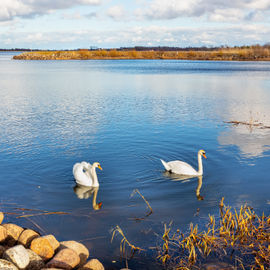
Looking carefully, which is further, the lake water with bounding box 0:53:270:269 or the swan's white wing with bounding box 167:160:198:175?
the swan's white wing with bounding box 167:160:198:175

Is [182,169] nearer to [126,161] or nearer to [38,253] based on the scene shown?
[126,161]

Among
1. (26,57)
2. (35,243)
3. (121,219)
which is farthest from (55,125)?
(26,57)

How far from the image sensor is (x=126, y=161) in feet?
40.1

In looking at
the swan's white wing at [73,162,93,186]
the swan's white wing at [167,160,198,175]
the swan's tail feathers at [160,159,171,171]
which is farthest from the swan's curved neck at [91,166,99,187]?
the swan's white wing at [167,160,198,175]

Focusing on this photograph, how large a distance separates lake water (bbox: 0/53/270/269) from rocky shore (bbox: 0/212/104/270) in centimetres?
61

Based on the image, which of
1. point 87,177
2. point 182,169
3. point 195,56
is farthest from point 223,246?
point 195,56

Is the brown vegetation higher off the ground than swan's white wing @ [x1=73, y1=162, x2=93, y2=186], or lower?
lower

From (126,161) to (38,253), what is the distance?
255 inches

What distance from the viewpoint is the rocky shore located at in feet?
18.0

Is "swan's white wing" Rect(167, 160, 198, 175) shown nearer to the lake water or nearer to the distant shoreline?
the lake water

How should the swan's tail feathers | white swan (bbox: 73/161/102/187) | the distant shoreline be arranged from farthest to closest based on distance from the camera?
1. the distant shoreline
2. the swan's tail feathers
3. white swan (bbox: 73/161/102/187)

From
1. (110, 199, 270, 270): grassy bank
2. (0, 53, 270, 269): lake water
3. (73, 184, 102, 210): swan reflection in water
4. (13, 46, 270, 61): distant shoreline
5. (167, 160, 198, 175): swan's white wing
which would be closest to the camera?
(110, 199, 270, 270): grassy bank

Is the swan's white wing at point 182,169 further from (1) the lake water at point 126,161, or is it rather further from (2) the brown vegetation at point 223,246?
(2) the brown vegetation at point 223,246

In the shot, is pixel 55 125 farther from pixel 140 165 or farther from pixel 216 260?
pixel 216 260
